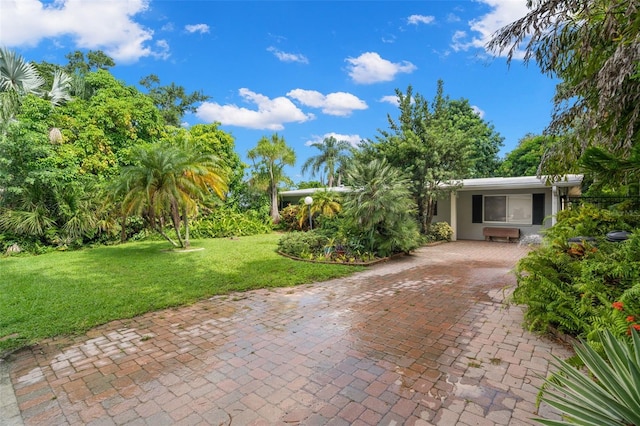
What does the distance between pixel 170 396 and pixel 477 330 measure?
3.53 meters

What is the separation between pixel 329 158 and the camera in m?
26.7

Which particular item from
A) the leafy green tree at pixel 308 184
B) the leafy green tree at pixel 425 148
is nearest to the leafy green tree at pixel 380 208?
the leafy green tree at pixel 425 148

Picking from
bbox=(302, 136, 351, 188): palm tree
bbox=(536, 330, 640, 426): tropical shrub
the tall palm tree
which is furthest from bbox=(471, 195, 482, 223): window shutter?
the tall palm tree

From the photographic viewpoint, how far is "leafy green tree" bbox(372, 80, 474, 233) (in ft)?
40.0

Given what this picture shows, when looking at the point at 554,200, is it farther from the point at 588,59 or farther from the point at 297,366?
the point at 297,366

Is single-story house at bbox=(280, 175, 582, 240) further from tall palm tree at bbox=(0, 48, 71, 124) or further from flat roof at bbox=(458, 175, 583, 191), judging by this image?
tall palm tree at bbox=(0, 48, 71, 124)

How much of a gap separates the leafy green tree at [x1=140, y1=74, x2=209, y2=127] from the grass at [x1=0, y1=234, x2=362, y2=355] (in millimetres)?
16573

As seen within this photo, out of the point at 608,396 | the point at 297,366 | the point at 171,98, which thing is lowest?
the point at 297,366

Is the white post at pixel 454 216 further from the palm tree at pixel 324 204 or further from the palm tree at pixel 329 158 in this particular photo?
the palm tree at pixel 329 158

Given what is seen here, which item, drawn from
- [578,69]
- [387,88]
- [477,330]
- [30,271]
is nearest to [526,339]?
[477,330]

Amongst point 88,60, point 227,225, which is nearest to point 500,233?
point 227,225

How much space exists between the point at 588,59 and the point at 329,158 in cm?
2305

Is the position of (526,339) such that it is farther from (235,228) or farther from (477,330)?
(235,228)

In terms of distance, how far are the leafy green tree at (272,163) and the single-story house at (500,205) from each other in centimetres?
932
